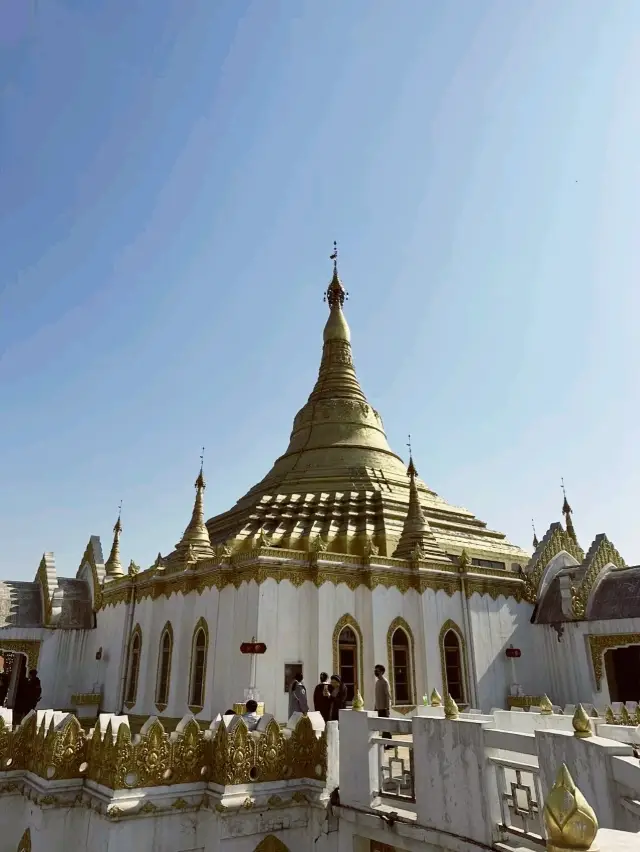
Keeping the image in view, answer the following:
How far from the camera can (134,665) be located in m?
23.0

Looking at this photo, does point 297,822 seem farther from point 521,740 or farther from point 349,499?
point 349,499

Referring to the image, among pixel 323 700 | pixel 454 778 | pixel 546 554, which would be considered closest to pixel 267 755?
pixel 323 700

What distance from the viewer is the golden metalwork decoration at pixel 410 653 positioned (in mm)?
19375

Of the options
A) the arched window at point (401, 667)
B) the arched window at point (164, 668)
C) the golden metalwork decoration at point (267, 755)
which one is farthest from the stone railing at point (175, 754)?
the arched window at point (164, 668)

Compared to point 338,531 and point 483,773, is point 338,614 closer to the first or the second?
point 338,531

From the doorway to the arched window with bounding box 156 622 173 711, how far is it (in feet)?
49.5

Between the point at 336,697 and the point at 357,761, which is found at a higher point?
the point at 336,697

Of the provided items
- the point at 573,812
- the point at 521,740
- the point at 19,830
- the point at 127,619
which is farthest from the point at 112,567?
the point at 573,812

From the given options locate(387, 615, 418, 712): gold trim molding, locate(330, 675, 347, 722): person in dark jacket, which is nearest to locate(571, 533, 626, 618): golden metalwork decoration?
locate(387, 615, 418, 712): gold trim molding

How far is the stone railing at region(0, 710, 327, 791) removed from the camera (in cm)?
991

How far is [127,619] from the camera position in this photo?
79.0 ft

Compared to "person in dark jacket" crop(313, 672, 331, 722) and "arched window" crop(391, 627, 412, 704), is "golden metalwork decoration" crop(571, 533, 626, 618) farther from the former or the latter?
"person in dark jacket" crop(313, 672, 331, 722)

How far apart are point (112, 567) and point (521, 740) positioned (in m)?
28.0

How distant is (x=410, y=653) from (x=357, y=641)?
6.25ft
